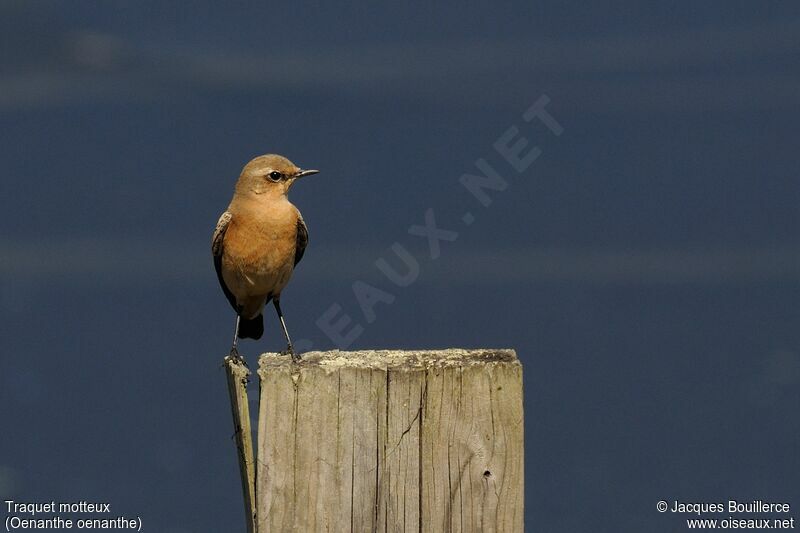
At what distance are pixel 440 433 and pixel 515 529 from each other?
0.59 metres

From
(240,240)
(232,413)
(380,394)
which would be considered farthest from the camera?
(240,240)

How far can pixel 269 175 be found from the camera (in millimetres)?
7348

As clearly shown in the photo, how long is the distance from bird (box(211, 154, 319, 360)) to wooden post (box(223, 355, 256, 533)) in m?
1.50

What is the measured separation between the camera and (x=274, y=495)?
5.04m

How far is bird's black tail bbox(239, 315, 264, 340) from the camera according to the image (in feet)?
27.5

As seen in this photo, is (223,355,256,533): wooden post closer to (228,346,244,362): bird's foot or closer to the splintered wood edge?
the splintered wood edge

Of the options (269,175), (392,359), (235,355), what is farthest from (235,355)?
(392,359)

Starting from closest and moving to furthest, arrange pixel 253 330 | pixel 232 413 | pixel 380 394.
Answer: pixel 380 394 → pixel 232 413 → pixel 253 330

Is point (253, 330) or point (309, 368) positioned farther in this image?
point (253, 330)

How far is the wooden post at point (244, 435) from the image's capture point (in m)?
5.36

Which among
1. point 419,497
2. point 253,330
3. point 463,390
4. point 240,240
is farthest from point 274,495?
point 253,330

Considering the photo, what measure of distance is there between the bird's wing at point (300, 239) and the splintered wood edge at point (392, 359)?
6.44 feet

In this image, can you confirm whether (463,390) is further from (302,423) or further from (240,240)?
(240,240)

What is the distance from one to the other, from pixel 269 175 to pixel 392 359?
92.1 inches
